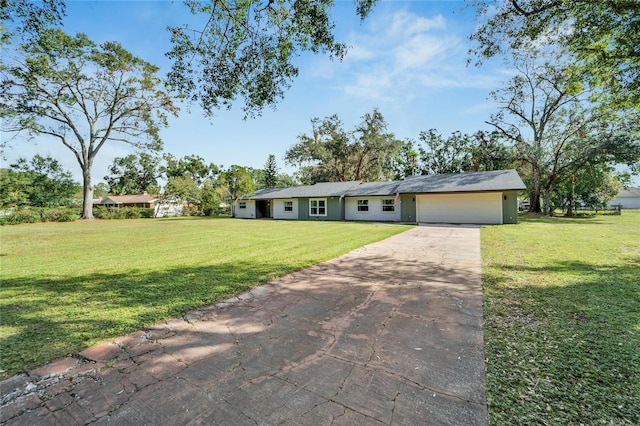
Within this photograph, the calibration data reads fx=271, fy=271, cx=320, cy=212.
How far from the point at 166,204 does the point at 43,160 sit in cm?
2633

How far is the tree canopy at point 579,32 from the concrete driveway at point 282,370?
25.2 ft

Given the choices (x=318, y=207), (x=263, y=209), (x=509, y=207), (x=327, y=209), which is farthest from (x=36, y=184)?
(x=509, y=207)

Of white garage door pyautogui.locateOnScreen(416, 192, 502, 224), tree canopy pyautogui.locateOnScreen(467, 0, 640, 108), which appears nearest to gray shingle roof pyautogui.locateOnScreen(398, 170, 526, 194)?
white garage door pyautogui.locateOnScreen(416, 192, 502, 224)

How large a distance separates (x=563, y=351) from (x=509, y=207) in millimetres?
16508

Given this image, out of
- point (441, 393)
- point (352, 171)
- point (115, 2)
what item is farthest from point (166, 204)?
point (441, 393)

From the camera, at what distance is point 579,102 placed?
21.0 meters

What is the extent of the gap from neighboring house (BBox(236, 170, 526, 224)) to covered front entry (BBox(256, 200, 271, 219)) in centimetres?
95

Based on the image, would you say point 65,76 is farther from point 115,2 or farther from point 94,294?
point 94,294

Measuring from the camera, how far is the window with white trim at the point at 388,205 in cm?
2019

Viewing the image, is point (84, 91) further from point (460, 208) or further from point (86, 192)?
point (460, 208)

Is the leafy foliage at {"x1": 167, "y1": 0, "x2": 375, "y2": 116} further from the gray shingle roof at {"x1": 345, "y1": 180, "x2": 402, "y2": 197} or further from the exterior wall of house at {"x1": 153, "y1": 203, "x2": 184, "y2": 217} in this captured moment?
the exterior wall of house at {"x1": 153, "y1": 203, "x2": 184, "y2": 217}

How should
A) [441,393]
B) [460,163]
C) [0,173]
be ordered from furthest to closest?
[460,163]
[0,173]
[441,393]

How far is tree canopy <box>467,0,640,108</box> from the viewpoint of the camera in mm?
6539

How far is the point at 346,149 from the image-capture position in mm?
32094
